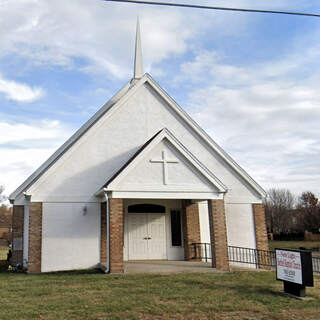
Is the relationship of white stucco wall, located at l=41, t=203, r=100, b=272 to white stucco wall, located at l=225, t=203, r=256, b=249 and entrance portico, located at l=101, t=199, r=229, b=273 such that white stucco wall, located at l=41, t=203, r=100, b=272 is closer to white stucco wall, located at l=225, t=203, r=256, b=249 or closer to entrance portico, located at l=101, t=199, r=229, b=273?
entrance portico, located at l=101, t=199, r=229, b=273

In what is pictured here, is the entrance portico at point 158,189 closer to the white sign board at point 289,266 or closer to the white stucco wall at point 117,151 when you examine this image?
the white stucco wall at point 117,151

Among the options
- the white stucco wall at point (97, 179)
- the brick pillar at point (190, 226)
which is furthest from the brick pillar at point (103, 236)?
the brick pillar at point (190, 226)

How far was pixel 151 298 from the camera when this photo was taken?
852 cm

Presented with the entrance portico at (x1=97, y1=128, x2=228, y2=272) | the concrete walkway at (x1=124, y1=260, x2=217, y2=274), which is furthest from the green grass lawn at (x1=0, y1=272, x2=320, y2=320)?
the entrance portico at (x1=97, y1=128, x2=228, y2=272)

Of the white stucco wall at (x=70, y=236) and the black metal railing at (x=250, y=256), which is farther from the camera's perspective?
the black metal railing at (x=250, y=256)

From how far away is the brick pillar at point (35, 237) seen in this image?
13.3m

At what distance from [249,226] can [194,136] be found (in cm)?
464

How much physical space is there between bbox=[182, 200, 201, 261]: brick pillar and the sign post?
621 centimetres

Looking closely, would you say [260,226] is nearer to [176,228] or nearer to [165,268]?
[176,228]

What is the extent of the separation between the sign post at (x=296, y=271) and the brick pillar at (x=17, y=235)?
10.4 m

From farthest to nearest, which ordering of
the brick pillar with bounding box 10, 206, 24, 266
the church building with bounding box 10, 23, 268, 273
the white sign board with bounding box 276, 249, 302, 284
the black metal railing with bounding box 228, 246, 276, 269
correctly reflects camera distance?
the black metal railing with bounding box 228, 246, 276, 269
the brick pillar with bounding box 10, 206, 24, 266
the church building with bounding box 10, 23, 268, 273
the white sign board with bounding box 276, 249, 302, 284

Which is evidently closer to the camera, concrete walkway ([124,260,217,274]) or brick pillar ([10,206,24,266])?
concrete walkway ([124,260,217,274])

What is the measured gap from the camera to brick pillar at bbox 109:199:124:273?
11898 millimetres

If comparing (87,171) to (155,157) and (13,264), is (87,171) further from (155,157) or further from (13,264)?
(13,264)
